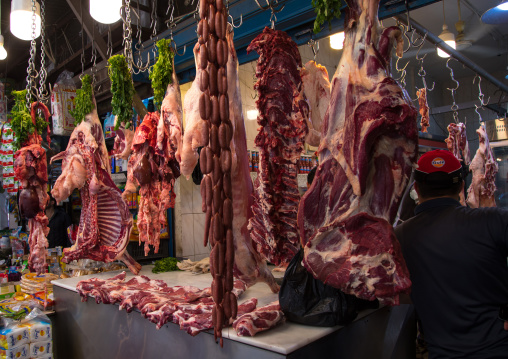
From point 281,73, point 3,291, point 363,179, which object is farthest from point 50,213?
point 363,179

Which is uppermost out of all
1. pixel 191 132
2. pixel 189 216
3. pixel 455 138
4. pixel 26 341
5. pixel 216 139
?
pixel 455 138

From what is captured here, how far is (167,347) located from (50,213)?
5813mm

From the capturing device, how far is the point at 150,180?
3.87 metres

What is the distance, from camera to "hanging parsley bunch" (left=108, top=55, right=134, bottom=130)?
3.72 m

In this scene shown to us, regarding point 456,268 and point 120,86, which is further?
point 120,86

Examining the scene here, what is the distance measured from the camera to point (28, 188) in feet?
16.0

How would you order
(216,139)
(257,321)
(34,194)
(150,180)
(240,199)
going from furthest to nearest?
1. (34,194)
2. (150,180)
3. (240,199)
4. (257,321)
5. (216,139)

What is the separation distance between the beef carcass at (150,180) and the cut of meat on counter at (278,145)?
152 centimetres

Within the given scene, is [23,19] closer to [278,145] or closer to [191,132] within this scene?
[191,132]

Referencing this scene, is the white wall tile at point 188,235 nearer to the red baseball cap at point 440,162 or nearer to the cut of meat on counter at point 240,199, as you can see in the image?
the cut of meat on counter at point 240,199

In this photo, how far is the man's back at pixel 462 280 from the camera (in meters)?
2.29

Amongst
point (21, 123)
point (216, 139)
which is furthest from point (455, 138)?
point (21, 123)

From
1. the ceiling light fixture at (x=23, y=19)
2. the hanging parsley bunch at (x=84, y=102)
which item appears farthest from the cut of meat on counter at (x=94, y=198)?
the ceiling light fixture at (x=23, y=19)

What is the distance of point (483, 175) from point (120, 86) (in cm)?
486
